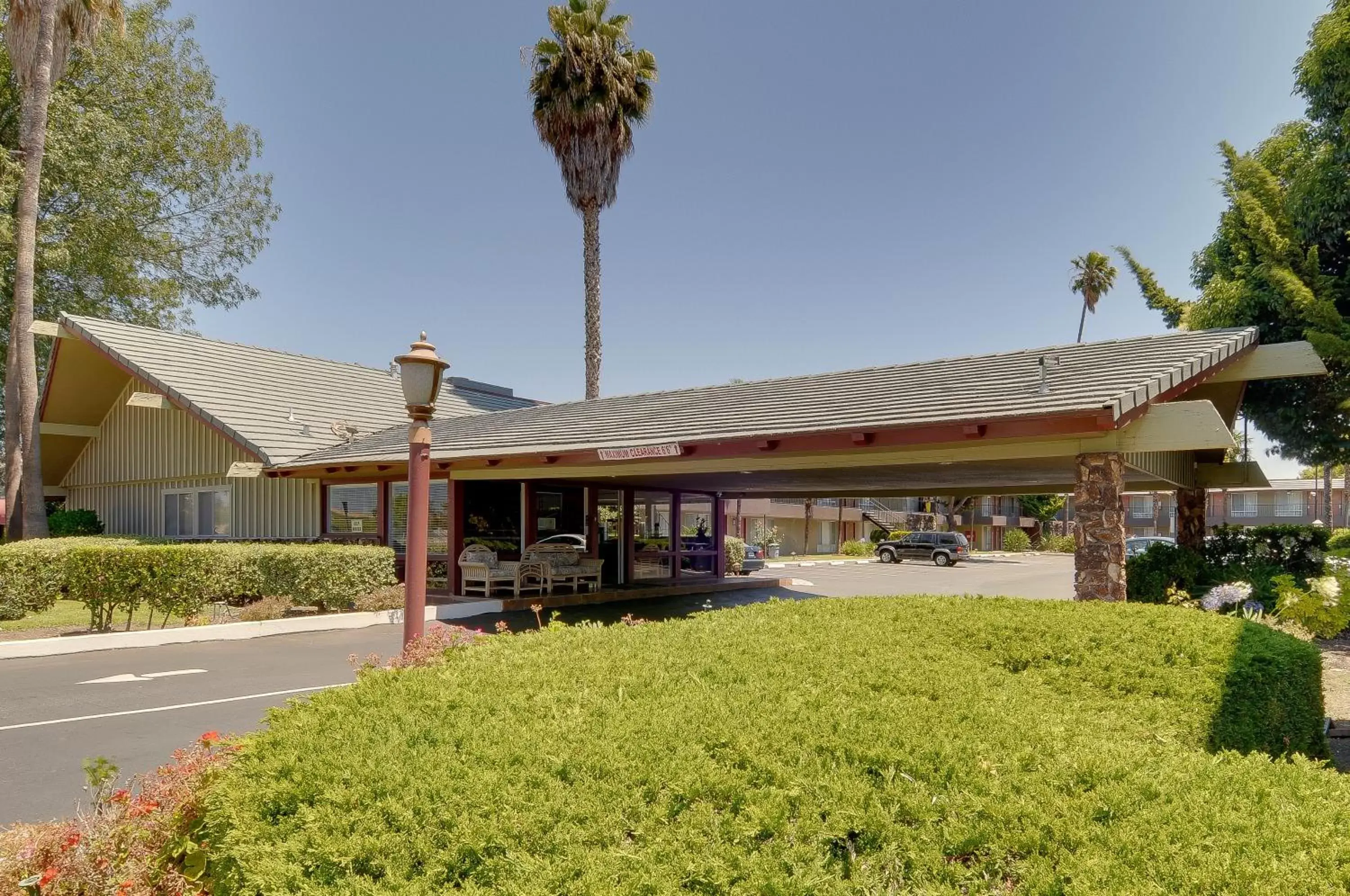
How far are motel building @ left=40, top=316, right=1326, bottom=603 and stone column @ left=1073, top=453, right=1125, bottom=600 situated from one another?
0.02 m

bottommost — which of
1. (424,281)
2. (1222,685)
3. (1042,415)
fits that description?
(1222,685)

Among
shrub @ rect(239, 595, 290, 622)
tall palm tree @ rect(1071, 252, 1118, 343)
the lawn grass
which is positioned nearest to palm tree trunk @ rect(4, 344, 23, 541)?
the lawn grass

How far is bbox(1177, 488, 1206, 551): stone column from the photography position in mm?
14617

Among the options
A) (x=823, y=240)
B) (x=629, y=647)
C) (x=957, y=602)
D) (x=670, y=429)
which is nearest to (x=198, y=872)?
(x=629, y=647)

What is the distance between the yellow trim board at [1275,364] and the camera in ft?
36.0

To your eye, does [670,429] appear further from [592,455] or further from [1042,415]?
[1042,415]

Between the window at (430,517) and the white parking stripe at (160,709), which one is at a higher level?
the window at (430,517)

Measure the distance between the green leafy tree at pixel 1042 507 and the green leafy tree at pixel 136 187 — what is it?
52.1 metres

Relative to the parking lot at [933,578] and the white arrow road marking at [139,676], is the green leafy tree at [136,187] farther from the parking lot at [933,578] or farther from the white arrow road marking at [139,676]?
the parking lot at [933,578]

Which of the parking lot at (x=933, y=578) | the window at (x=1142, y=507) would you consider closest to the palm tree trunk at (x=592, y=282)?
the parking lot at (x=933, y=578)

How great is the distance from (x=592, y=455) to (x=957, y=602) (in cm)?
796

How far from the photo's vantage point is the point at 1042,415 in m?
8.93

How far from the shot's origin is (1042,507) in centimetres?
5975

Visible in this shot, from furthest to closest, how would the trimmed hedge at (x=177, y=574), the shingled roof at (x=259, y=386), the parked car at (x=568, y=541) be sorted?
the parked car at (x=568, y=541), the shingled roof at (x=259, y=386), the trimmed hedge at (x=177, y=574)
